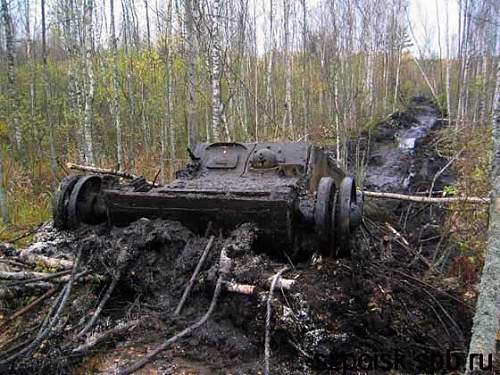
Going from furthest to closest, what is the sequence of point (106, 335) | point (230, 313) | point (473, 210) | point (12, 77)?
point (12, 77) < point (473, 210) < point (230, 313) < point (106, 335)

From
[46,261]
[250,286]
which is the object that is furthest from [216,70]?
[250,286]

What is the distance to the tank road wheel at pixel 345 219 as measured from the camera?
5379 mm

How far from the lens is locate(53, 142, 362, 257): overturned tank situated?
5406 mm

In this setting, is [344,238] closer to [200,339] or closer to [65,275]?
[200,339]

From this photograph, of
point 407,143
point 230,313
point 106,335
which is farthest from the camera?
point 407,143

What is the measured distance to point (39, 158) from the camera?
14336mm

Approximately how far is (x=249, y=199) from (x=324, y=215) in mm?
861

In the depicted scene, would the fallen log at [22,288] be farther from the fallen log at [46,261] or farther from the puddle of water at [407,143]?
the puddle of water at [407,143]

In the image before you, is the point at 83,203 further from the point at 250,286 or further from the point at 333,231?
the point at 333,231

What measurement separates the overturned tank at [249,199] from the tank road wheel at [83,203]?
13 mm

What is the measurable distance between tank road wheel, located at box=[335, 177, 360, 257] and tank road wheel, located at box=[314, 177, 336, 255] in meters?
0.10

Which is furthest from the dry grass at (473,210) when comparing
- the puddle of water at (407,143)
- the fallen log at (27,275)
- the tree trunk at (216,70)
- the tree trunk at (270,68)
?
the tree trunk at (270,68)

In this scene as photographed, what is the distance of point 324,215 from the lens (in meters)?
5.34

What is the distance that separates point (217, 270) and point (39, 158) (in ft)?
37.0
